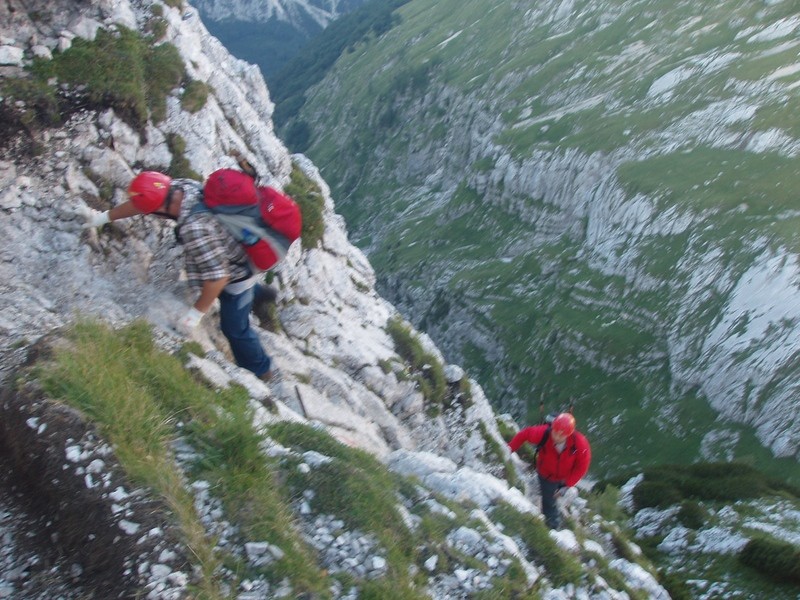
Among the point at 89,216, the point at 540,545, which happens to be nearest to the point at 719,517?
the point at 540,545

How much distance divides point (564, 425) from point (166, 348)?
9.16 m

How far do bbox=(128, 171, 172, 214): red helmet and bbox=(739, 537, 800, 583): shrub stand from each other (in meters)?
20.7

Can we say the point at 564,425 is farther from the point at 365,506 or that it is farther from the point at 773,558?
the point at 773,558

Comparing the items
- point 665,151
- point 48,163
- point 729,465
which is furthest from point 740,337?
point 48,163

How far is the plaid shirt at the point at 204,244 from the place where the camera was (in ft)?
35.2

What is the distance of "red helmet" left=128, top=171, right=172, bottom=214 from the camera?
1073 centimetres

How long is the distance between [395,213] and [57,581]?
134 meters

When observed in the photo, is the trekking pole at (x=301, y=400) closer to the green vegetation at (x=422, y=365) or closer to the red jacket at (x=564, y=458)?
the red jacket at (x=564, y=458)

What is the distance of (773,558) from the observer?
19625 mm

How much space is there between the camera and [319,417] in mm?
14297

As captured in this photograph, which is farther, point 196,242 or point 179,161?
point 179,161

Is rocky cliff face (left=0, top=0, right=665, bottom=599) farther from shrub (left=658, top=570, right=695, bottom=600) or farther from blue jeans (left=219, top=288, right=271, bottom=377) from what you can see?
shrub (left=658, top=570, right=695, bottom=600)

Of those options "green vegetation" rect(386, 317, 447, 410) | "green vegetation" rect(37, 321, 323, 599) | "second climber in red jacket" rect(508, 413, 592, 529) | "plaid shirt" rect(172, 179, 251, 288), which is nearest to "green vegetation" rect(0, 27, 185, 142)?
"plaid shirt" rect(172, 179, 251, 288)

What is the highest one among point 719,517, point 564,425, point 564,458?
point 564,425
